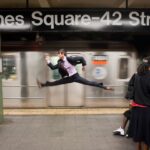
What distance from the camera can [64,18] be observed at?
20.5ft

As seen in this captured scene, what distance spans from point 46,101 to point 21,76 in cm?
100

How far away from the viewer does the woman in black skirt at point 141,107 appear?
4.12 meters

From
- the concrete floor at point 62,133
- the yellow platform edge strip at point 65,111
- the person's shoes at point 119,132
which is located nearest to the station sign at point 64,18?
the concrete floor at point 62,133

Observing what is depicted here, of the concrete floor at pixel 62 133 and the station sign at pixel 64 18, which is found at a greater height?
the station sign at pixel 64 18

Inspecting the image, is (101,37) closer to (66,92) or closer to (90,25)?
(66,92)

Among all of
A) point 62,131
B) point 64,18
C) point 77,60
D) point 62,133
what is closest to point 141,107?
point 62,133

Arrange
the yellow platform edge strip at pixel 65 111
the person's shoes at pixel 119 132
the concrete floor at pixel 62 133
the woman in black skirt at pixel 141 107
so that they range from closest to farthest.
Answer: the woman in black skirt at pixel 141 107 < the concrete floor at pixel 62 133 < the person's shoes at pixel 119 132 < the yellow platform edge strip at pixel 65 111

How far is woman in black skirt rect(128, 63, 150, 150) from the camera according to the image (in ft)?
13.5

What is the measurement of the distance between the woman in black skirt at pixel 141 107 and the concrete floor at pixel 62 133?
73 cm

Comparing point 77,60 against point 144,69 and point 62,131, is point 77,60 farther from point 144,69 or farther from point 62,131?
point 144,69

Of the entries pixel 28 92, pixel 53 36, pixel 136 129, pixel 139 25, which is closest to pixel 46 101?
pixel 28 92

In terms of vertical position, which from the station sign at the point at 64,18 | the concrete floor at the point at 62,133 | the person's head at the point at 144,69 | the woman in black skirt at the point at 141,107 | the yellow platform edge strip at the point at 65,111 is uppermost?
the station sign at the point at 64,18

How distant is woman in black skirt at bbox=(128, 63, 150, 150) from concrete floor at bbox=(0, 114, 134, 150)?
733mm

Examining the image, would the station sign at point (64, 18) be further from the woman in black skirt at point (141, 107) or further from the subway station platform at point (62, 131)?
the woman in black skirt at point (141, 107)
